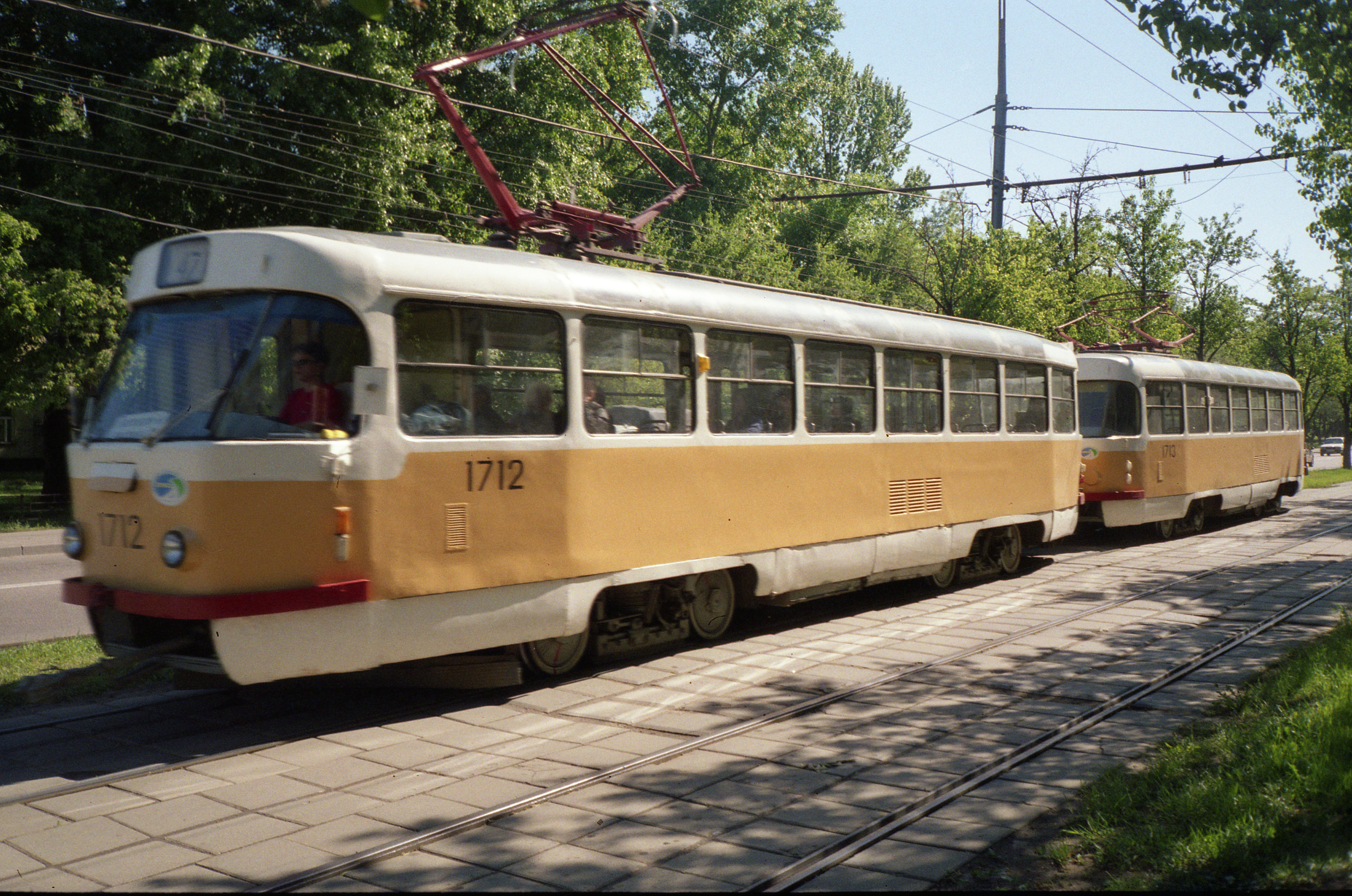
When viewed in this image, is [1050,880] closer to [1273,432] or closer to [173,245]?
[173,245]

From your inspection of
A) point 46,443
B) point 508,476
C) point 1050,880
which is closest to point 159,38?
point 46,443

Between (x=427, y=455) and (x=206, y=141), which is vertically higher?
(x=206, y=141)

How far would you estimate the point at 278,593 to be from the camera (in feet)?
19.3

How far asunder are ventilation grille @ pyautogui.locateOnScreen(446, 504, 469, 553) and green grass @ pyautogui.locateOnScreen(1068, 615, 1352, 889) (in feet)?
11.9

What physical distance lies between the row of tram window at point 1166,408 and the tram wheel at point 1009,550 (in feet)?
13.4

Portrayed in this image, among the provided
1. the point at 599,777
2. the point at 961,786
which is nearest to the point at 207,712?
the point at 599,777

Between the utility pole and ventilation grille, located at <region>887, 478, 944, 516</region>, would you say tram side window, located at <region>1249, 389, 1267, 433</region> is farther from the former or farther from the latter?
ventilation grille, located at <region>887, 478, 944, 516</region>

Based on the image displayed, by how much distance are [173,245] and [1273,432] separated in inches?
881

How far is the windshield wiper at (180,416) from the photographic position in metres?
6.06

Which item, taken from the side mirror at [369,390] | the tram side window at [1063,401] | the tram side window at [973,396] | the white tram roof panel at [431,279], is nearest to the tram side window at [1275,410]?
the tram side window at [1063,401]

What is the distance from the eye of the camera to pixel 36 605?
11047 millimetres

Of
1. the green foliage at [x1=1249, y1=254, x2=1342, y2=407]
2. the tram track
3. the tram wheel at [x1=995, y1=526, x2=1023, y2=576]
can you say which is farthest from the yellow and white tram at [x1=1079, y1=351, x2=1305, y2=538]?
the green foliage at [x1=1249, y1=254, x2=1342, y2=407]

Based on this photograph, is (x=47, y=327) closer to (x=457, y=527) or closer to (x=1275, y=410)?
(x=457, y=527)

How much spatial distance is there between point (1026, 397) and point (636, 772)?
30.0 feet
